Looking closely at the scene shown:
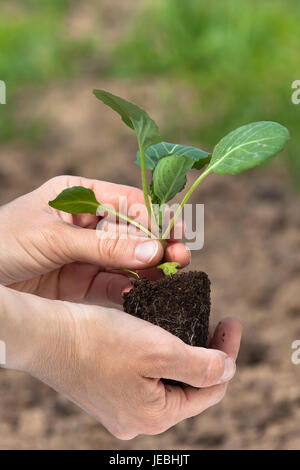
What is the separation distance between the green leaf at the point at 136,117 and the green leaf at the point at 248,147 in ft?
0.49

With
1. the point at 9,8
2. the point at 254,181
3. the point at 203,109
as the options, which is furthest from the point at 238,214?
the point at 9,8

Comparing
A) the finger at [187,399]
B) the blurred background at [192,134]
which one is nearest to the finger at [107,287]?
the finger at [187,399]

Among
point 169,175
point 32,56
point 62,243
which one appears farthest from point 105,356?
point 32,56

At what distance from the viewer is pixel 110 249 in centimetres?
131

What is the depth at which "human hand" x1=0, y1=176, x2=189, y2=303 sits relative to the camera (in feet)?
4.28

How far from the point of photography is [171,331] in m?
1.26

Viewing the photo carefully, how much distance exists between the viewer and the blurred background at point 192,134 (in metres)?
2.04

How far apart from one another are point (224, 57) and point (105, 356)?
2.74 meters

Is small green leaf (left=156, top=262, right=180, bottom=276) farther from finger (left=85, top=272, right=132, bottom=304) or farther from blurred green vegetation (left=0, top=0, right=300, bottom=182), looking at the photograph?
blurred green vegetation (left=0, top=0, right=300, bottom=182)

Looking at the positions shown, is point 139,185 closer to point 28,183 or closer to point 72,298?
point 28,183

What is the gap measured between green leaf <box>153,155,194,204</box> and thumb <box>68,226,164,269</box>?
104mm

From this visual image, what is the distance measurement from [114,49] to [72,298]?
2.70 meters

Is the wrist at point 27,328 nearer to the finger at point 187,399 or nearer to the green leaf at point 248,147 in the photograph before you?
the finger at point 187,399

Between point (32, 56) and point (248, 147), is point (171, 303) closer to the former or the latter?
point (248, 147)
